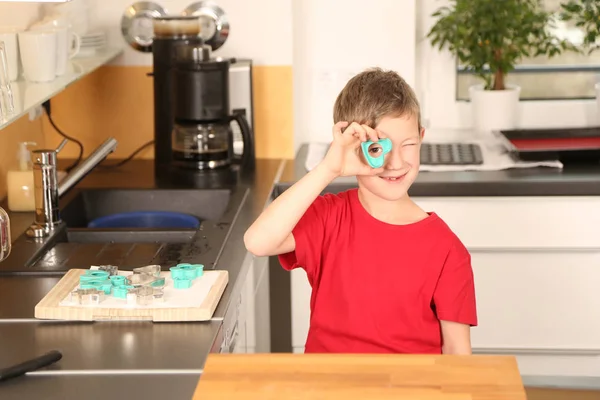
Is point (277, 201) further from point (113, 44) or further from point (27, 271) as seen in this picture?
point (113, 44)

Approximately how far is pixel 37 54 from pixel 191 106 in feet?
1.47

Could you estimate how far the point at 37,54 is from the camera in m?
2.39

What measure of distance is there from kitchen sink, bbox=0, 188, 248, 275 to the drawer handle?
83cm

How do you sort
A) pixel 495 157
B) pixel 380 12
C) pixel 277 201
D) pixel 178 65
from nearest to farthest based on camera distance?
1. pixel 277 201
2. pixel 178 65
3. pixel 495 157
4. pixel 380 12

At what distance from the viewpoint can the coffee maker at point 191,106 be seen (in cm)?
268

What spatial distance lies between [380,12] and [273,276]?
90 centimetres

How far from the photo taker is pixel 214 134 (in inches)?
108

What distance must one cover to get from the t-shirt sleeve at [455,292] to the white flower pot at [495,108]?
4.82 feet

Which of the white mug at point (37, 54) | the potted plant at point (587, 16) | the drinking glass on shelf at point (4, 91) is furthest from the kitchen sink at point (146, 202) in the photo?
the potted plant at point (587, 16)

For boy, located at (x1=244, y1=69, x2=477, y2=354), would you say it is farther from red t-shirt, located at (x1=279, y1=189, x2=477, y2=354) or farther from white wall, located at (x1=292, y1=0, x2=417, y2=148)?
white wall, located at (x1=292, y1=0, x2=417, y2=148)

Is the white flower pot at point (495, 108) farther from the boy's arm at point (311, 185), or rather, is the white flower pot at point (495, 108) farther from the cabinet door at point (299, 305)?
the boy's arm at point (311, 185)

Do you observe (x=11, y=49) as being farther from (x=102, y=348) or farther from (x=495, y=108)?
(x=495, y=108)

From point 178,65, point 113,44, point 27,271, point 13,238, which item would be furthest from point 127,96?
point 27,271

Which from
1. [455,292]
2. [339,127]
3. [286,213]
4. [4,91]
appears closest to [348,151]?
[339,127]
